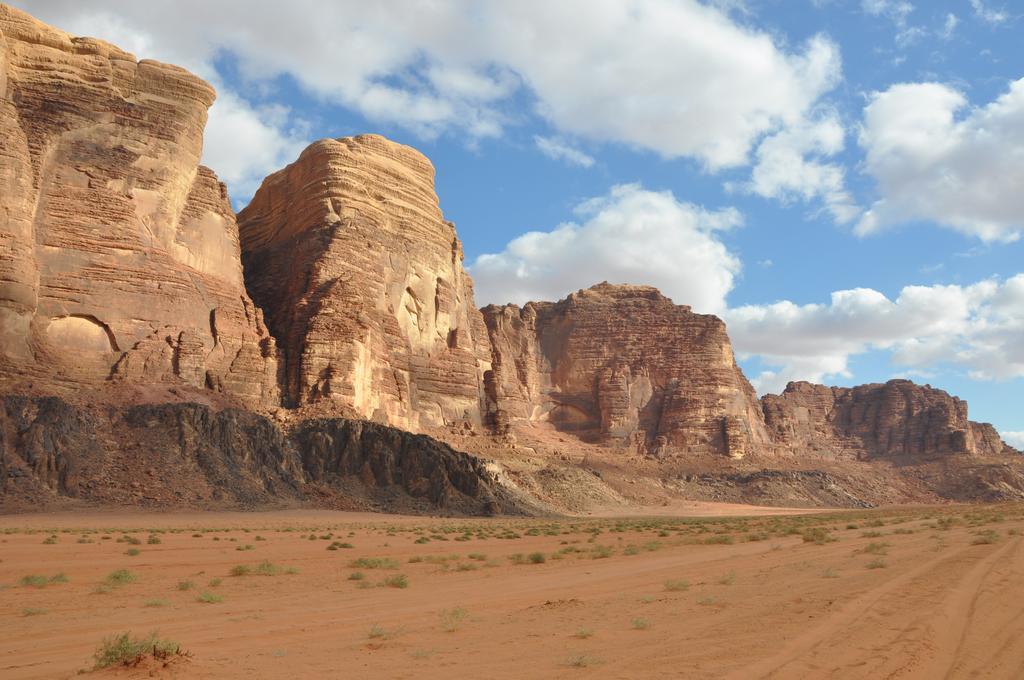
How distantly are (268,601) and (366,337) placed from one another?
4666cm

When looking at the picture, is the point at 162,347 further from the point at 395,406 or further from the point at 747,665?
the point at 747,665

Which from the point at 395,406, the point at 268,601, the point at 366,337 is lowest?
the point at 268,601

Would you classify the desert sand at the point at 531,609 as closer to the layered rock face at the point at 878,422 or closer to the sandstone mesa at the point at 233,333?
the sandstone mesa at the point at 233,333

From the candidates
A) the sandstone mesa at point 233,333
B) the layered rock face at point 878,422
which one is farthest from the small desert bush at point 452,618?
the layered rock face at point 878,422

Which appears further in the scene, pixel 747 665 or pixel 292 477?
pixel 292 477

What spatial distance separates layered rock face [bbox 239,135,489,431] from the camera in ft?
189

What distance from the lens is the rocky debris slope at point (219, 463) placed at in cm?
3834

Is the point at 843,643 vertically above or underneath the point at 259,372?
underneath

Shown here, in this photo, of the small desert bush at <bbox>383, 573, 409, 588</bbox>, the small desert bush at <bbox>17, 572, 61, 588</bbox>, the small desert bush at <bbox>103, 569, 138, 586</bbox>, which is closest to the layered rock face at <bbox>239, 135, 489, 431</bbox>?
the small desert bush at <bbox>103, 569, 138, 586</bbox>

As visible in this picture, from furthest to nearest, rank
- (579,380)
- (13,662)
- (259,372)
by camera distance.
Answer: (579,380) < (259,372) < (13,662)

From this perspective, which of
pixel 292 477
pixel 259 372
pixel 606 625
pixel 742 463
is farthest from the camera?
pixel 742 463

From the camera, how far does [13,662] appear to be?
8648 mm

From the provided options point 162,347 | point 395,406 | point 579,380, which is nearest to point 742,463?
point 579,380

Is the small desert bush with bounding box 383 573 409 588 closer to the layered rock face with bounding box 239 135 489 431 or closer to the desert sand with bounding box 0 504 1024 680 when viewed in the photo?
the desert sand with bounding box 0 504 1024 680
